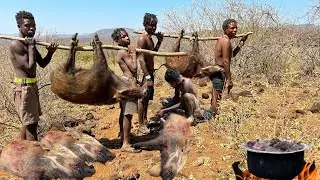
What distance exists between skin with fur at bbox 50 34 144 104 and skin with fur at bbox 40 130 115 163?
3.01 ft

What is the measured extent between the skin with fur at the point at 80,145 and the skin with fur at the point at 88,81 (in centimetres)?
92

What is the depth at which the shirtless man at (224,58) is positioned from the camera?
671 centimetres

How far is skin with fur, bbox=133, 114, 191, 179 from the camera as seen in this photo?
17.3 ft

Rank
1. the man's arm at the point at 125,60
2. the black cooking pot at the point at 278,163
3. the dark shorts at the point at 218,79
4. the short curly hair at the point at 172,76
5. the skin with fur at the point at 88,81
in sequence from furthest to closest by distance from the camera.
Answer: the dark shorts at the point at 218,79
the short curly hair at the point at 172,76
the man's arm at the point at 125,60
the skin with fur at the point at 88,81
the black cooking pot at the point at 278,163

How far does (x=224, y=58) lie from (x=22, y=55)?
315 cm

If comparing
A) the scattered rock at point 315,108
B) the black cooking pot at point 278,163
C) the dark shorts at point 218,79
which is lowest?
the scattered rock at point 315,108

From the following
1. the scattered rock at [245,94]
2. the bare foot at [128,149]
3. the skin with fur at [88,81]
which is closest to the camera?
the skin with fur at [88,81]

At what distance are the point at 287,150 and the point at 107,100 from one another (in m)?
2.33

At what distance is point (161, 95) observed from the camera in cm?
1045

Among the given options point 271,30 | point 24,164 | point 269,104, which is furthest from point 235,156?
point 271,30

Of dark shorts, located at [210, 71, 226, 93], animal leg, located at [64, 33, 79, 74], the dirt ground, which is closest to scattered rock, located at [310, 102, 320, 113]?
the dirt ground

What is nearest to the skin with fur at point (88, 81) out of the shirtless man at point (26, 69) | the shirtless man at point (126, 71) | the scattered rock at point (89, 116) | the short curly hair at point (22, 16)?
the shirtless man at point (26, 69)

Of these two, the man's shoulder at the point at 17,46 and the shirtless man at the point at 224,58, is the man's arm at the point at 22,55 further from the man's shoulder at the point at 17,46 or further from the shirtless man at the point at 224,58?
the shirtless man at the point at 224,58

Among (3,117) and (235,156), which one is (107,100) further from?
(3,117)
